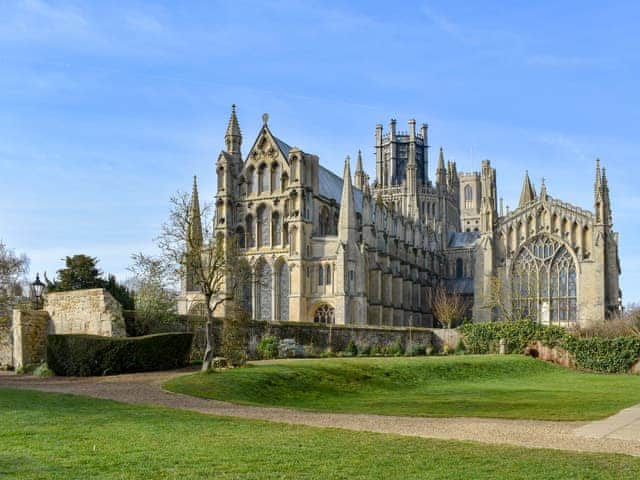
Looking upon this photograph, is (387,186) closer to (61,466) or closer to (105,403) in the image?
(105,403)

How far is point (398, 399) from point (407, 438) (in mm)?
11343

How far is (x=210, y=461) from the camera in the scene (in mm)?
11758

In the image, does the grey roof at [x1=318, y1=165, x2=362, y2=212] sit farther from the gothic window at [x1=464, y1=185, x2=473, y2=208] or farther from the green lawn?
the gothic window at [x1=464, y1=185, x2=473, y2=208]

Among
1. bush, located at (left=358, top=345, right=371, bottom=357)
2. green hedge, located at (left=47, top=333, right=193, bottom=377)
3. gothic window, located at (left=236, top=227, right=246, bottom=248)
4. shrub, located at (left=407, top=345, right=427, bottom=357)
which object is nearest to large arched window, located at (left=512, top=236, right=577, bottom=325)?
shrub, located at (left=407, top=345, right=427, bottom=357)

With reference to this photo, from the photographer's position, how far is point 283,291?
68500 mm

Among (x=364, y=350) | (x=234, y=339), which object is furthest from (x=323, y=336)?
(x=234, y=339)

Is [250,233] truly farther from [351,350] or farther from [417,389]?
[417,389]

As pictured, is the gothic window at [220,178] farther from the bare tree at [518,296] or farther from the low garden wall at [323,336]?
the bare tree at [518,296]

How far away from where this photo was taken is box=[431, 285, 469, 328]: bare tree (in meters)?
74.2

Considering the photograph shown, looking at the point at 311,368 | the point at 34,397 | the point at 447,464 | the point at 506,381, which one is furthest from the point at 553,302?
the point at 447,464

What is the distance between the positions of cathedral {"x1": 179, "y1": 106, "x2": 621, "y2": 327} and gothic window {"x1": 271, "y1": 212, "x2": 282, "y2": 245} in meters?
0.09

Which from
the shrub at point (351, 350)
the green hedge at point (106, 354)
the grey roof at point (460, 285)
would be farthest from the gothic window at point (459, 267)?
the green hedge at point (106, 354)

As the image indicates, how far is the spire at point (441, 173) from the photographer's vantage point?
128738mm

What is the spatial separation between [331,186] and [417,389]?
4752 centimetres
